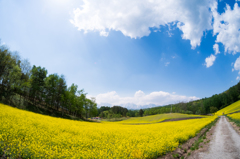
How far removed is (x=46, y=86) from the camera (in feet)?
136

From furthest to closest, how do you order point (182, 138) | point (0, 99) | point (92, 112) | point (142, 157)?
point (92, 112) → point (0, 99) → point (182, 138) → point (142, 157)

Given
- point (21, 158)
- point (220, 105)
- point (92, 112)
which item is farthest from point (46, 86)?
point (220, 105)

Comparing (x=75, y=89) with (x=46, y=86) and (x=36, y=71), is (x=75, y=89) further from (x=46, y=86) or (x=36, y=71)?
(x=36, y=71)

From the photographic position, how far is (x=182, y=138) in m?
11.6

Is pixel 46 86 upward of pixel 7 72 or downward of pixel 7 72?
downward

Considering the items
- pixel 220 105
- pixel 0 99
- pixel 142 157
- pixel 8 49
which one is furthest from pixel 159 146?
pixel 220 105

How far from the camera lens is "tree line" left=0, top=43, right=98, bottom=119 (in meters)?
33.1

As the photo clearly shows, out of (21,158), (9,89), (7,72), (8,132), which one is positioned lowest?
(21,158)

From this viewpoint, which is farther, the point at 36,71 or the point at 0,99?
the point at 36,71

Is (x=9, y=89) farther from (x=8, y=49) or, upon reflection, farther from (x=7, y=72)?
(x=8, y=49)

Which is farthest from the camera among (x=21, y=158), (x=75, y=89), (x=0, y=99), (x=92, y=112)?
(x=92, y=112)

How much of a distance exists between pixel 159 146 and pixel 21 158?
30.2ft

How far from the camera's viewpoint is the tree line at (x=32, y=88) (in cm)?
3307

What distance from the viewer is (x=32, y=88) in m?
39.8
